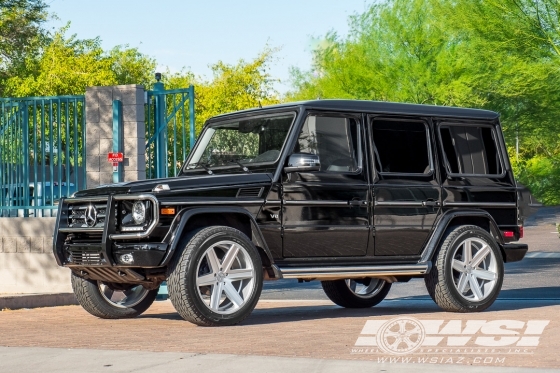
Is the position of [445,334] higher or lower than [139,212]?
lower

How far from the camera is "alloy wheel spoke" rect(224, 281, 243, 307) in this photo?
34.1 ft

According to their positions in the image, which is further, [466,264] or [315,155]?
[466,264]

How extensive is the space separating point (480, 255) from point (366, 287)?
1.92 m

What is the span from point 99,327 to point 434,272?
3.59m

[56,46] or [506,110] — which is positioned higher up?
[56,46]

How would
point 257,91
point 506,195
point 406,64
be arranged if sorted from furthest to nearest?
point 257,91, point 406,64, point 506,195

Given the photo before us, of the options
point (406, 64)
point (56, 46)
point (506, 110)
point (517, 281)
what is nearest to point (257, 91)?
point (56, 46)

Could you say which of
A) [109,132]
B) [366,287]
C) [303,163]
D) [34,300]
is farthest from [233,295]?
[109,132]

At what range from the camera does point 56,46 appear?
2410 inches

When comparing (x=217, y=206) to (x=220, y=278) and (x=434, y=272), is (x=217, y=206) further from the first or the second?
(x=434, y=272)

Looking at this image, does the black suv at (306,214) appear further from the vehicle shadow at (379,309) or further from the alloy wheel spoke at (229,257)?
the vehicle shadow at (379,309)

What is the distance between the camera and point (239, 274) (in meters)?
10.4

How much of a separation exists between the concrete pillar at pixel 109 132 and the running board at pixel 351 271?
464 cm

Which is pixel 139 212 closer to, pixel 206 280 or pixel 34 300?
pixel 206 280
